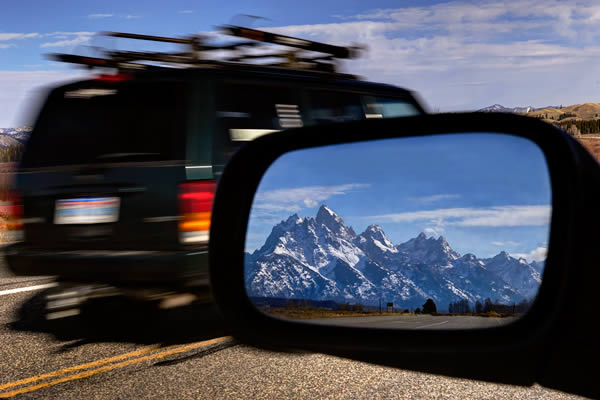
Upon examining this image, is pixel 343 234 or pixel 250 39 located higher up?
pixel 250 39

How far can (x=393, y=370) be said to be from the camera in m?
4.25

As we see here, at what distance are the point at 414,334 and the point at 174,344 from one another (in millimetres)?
3806

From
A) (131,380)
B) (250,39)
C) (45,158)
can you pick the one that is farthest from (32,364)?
(250,39)

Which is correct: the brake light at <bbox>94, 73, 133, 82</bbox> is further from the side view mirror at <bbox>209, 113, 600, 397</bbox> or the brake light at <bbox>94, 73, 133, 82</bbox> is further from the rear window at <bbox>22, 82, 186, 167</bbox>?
the side view mirror at <bbox>209, 113, 600, 397</bbox>

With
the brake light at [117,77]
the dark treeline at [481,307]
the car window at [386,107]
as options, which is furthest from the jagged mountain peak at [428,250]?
the car window at [386,107]

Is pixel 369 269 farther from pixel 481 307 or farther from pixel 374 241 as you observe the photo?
pixel 481 307

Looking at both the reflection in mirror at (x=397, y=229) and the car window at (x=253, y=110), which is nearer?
the reflection in mirror at (x=397, y=229)

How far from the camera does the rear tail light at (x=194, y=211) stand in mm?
4555

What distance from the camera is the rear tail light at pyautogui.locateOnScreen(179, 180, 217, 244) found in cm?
455

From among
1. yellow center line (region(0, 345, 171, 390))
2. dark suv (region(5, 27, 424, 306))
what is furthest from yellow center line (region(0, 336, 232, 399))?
dark suv (region(5, 27, 424, 306))

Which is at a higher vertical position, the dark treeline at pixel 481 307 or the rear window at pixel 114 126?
the rear window at pixel 114 126

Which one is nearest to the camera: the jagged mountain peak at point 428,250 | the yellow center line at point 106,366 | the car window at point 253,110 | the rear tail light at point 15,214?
the jagged mountain peak at point 428,250

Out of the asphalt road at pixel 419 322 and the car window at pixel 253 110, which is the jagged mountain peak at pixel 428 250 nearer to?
the asphalt road at pixel 419 322

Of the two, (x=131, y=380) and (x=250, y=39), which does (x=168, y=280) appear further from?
A: (x=250, y=39)
